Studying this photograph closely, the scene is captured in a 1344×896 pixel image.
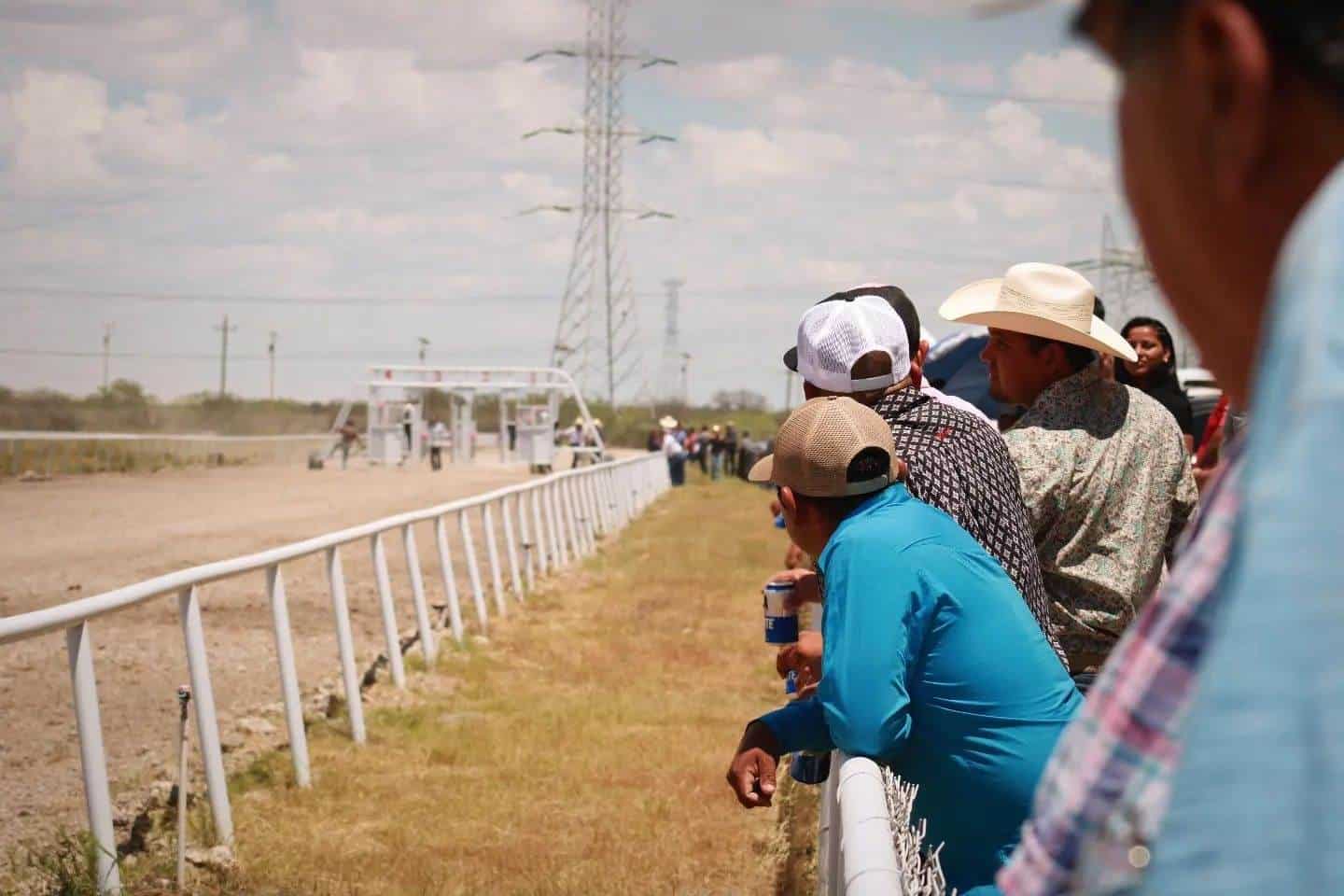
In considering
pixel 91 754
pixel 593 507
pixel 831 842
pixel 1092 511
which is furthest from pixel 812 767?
pixel 593 507

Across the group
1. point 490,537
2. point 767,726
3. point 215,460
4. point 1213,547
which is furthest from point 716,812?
point 215,460

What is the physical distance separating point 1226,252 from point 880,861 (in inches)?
58.3

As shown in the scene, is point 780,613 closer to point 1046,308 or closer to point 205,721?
point 1046,308

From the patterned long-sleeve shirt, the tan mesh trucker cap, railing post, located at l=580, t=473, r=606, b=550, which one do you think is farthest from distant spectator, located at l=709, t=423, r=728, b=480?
the tan mesh trucker cap

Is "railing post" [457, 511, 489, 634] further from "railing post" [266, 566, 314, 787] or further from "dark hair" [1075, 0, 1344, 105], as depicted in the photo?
"dark hair" [1075, 0, 1344, 105]

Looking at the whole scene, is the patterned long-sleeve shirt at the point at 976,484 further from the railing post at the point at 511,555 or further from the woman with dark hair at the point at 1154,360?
the railing post at the point at 511,555

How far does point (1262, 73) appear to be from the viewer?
0.82 meters

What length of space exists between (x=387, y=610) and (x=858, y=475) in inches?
255

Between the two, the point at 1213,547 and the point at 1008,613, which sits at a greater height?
the point at 1213,547

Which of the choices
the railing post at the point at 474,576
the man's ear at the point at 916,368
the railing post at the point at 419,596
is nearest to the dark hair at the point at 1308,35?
the man's ear at the point at 916,368

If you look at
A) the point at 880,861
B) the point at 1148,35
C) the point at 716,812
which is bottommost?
the point at 716,812

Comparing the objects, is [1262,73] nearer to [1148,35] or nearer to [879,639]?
[1148,35]

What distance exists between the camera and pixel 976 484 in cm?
359

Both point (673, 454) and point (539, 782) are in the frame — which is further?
point (673, 454)
